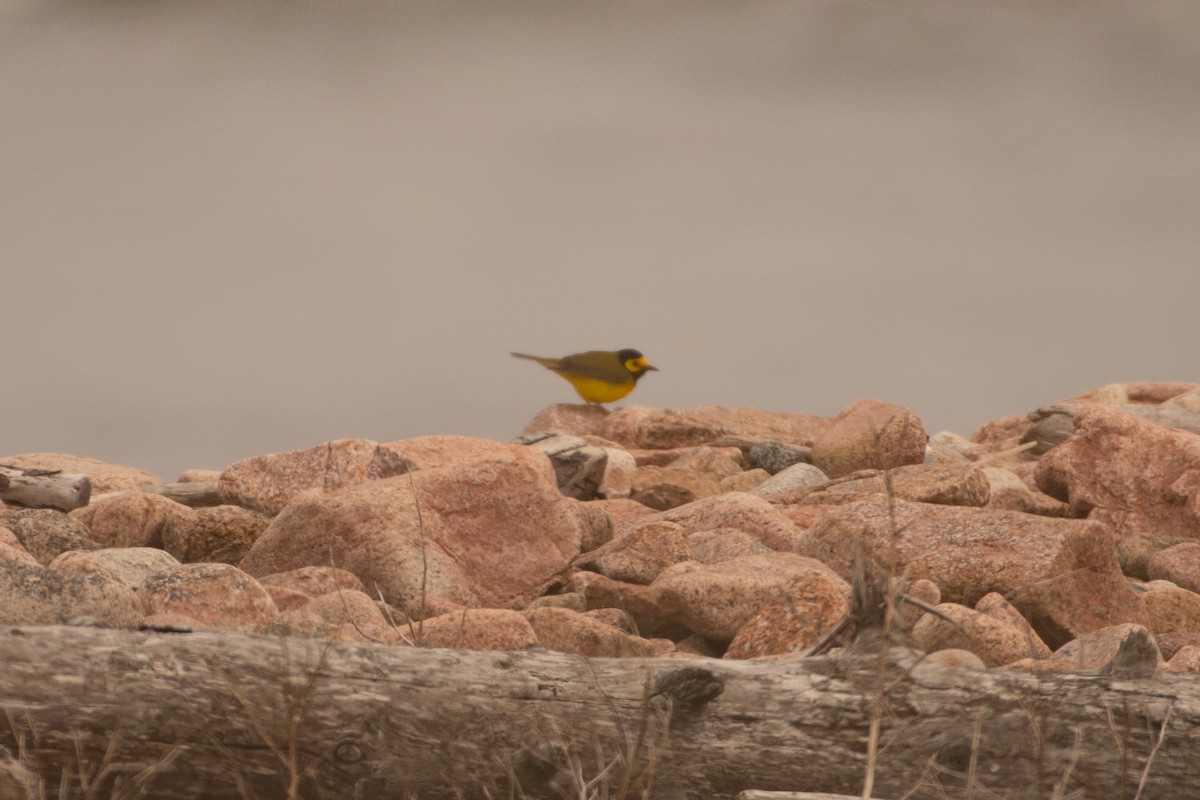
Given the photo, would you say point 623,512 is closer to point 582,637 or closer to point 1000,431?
point 582,637

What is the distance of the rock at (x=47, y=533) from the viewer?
939cm

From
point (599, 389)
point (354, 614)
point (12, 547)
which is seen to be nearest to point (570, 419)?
point (599, 389)

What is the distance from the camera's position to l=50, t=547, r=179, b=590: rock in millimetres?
7695

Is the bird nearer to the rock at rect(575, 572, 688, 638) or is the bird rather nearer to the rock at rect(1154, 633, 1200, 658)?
the rock at rect(575, 572, 688, 638)

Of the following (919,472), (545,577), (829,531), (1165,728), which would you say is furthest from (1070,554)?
(1165,728)

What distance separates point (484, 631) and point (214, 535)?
156 inches

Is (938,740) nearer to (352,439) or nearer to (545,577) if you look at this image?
(545,577)

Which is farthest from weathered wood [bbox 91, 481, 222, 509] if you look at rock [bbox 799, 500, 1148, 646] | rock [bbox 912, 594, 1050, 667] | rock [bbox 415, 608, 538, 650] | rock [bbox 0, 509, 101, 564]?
rock [bbox 912, 594, 1050, 667]

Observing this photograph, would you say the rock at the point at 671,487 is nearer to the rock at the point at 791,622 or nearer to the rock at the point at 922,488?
the rock at the point at 922,488

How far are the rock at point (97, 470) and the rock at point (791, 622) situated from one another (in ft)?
28.2

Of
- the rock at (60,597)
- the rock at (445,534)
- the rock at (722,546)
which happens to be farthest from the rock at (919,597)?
the rock at (60,597)

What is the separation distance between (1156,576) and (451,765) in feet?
26.2

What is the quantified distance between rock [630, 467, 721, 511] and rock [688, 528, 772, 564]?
2586mm

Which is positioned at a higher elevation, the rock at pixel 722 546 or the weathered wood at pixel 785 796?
the weathered wood at pixel 785 796
